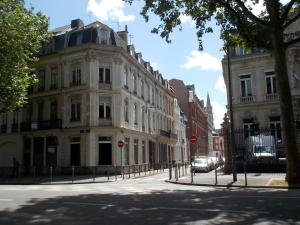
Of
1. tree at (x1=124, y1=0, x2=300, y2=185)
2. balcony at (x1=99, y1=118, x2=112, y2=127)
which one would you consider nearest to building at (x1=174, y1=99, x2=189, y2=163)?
balcony at (x1=99, y1=118, x2=112, y2=127)

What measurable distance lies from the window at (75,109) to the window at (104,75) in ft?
9.44

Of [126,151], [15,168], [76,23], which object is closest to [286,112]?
[126,151]

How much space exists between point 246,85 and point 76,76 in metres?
15.4

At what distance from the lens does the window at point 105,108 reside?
34675mm

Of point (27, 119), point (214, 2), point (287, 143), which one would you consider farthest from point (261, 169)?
point (27, 119)

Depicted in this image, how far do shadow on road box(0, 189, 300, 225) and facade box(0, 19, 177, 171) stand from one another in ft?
72.7

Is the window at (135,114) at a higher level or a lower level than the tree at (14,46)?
lower

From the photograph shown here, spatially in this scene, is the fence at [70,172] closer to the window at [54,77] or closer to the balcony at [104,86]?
the balcony at [104,86]

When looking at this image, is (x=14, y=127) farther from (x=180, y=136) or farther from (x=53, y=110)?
(x=180, y=136)

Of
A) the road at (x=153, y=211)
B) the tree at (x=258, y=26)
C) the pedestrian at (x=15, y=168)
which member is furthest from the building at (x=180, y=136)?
the road at (x=153, y=211)

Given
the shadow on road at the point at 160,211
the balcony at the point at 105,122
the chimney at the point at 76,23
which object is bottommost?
the shadow on road at the point at 160,211

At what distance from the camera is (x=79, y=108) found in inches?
1369

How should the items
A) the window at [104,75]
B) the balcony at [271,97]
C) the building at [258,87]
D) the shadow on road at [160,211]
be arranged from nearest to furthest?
the shadow on road at [160,211] → the building at [258,87] → the balcony at [271,97] → the window at [104,75]

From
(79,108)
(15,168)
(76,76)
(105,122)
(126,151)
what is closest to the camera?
(15,168)
